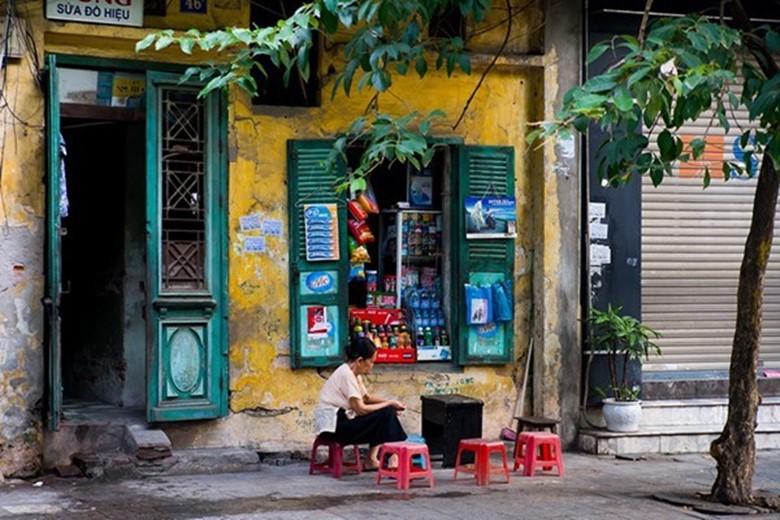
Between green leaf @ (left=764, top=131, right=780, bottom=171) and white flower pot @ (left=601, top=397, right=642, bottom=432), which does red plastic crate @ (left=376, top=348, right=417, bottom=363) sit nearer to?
white flower pot @ (left=601, top=397, right=642, bottom=432)

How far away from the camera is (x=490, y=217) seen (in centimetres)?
1220

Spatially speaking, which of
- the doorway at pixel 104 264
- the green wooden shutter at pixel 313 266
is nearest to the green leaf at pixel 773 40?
the green wooden shutter at pixel 313 266

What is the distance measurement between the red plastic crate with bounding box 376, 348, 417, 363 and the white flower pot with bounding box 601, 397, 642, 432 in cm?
191

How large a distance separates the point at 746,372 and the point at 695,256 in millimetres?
3866

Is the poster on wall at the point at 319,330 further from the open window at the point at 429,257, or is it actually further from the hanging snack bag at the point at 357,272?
the hanging snack bag at the point at 357,272

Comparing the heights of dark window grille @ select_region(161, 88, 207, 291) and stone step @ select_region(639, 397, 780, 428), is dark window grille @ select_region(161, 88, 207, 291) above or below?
above

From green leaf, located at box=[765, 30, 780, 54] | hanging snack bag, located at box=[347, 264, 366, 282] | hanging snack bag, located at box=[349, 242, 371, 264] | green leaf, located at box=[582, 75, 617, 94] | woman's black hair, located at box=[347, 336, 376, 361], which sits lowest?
woman's black hair, located at box=[347, 336, 376, 361]

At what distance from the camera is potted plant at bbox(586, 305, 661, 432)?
12125 millimetres

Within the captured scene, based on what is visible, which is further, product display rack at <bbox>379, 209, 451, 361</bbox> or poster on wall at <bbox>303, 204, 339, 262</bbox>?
product display rack at <bbox>379, 209, 451, 361</bbox>

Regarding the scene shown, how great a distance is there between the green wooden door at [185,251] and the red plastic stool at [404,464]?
176cm

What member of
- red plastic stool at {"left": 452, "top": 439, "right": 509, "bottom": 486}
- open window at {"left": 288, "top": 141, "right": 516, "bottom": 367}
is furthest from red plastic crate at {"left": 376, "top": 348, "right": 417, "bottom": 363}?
red plastic stool at {"left": 452, "top": 439, "right": 509, "bottom": 486}

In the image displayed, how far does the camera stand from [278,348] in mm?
11430

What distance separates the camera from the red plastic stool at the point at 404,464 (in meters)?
9.87

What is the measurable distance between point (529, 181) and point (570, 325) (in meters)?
1.45
